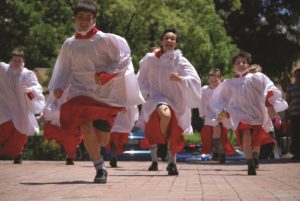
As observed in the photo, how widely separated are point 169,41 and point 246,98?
1.74 metres

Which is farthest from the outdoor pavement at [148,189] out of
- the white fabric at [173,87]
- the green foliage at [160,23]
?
the green foliage at [160,23]

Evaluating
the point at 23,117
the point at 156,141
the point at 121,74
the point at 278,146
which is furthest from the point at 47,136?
the point at 278,146

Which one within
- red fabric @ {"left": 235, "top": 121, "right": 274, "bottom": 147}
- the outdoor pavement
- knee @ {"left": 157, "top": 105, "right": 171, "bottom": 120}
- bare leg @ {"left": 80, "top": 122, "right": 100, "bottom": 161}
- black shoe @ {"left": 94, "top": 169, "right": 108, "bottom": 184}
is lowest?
the outdoor pavement

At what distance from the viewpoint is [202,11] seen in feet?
107

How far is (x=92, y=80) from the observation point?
9344 millimetres

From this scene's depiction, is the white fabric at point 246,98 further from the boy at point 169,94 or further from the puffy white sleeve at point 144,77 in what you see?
the puffy white sleeve at point 144,77

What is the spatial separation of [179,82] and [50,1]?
63.3ft

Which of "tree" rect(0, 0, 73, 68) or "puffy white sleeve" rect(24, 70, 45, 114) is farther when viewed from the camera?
"tree" rect(0, 0, 73, 68)

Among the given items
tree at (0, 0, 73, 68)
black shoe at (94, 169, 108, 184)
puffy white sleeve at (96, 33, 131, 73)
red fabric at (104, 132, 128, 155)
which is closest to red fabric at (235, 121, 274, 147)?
red fabric at (104, 132, 128, 155)

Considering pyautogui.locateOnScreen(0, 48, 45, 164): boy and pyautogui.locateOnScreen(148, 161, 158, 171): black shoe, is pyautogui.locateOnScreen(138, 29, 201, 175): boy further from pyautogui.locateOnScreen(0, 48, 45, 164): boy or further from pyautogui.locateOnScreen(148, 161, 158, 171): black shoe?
pyautogui.locateOnScreen(0, 48, 45, 164): boy

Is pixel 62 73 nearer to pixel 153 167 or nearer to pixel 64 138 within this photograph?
pixel 64 138

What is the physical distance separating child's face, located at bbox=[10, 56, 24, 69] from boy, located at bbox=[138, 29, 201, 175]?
4025mm

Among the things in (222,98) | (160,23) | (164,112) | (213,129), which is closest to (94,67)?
(164,112)

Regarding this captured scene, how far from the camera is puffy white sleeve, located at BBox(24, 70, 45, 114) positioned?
1550 centimetres
